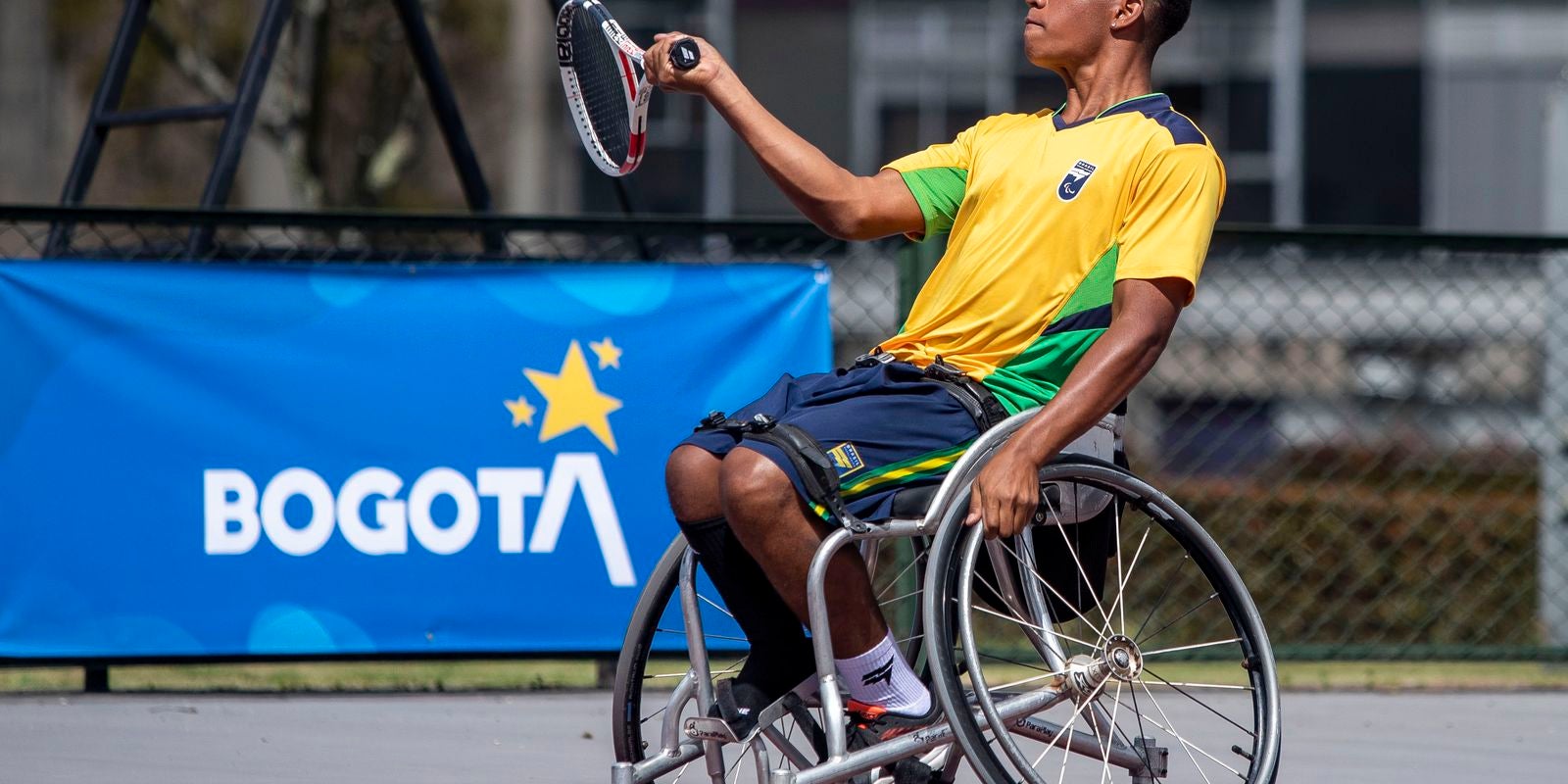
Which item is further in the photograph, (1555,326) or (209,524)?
(1555,326)

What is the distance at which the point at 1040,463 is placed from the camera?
3008 mm

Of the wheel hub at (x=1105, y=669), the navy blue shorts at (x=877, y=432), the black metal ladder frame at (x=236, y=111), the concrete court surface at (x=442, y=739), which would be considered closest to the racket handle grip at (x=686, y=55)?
the navy blue shorts at (x=877, y=432)

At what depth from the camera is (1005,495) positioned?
9.68 feet

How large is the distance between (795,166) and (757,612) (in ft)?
2.57

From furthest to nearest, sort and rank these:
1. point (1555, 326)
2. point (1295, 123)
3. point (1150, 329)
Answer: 1. point (1295, 123)
2. point (1555, 326)
3. point (1150, 329)

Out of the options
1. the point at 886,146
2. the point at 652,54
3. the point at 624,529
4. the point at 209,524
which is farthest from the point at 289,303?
the point at 886,146

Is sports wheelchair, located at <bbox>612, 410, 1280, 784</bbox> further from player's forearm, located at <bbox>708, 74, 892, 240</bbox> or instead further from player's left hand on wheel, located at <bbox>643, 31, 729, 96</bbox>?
player's left hand on wheel, located at <bbox>643, 31, 729, 96</bbox>

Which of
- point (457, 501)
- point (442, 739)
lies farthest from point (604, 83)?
point (457, 501)

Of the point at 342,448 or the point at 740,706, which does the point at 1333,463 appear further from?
the point at 740,706

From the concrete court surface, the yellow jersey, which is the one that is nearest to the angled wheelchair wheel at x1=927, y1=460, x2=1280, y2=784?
the yellow jersey

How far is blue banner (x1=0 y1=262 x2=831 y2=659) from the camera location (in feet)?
16.3

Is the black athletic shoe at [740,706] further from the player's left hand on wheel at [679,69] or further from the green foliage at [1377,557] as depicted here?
the green foliage at [1377,557]

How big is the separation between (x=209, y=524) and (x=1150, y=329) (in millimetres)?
2913

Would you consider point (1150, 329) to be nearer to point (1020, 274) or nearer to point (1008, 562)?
point (1020, 274)
